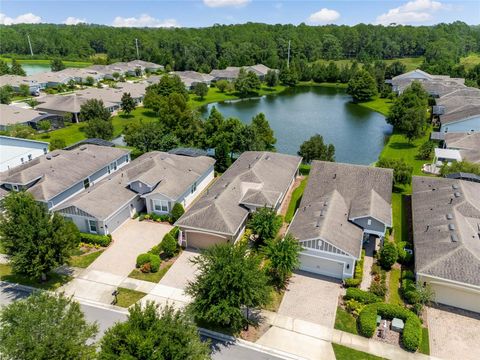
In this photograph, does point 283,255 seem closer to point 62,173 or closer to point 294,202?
point 294,202

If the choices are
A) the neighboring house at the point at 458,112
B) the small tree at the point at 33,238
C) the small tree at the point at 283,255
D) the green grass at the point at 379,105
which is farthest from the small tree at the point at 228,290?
the green grass at the point at 379,105

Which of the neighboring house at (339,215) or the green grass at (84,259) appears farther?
the green grass at (84,259)

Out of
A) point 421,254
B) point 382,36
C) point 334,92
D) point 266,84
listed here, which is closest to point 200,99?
point 266,84

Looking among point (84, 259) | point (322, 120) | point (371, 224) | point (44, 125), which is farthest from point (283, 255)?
point (322, 120)

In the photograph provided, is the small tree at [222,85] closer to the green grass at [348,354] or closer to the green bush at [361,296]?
the green bush at [361,296]

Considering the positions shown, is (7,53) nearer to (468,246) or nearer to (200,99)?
(200,99)
